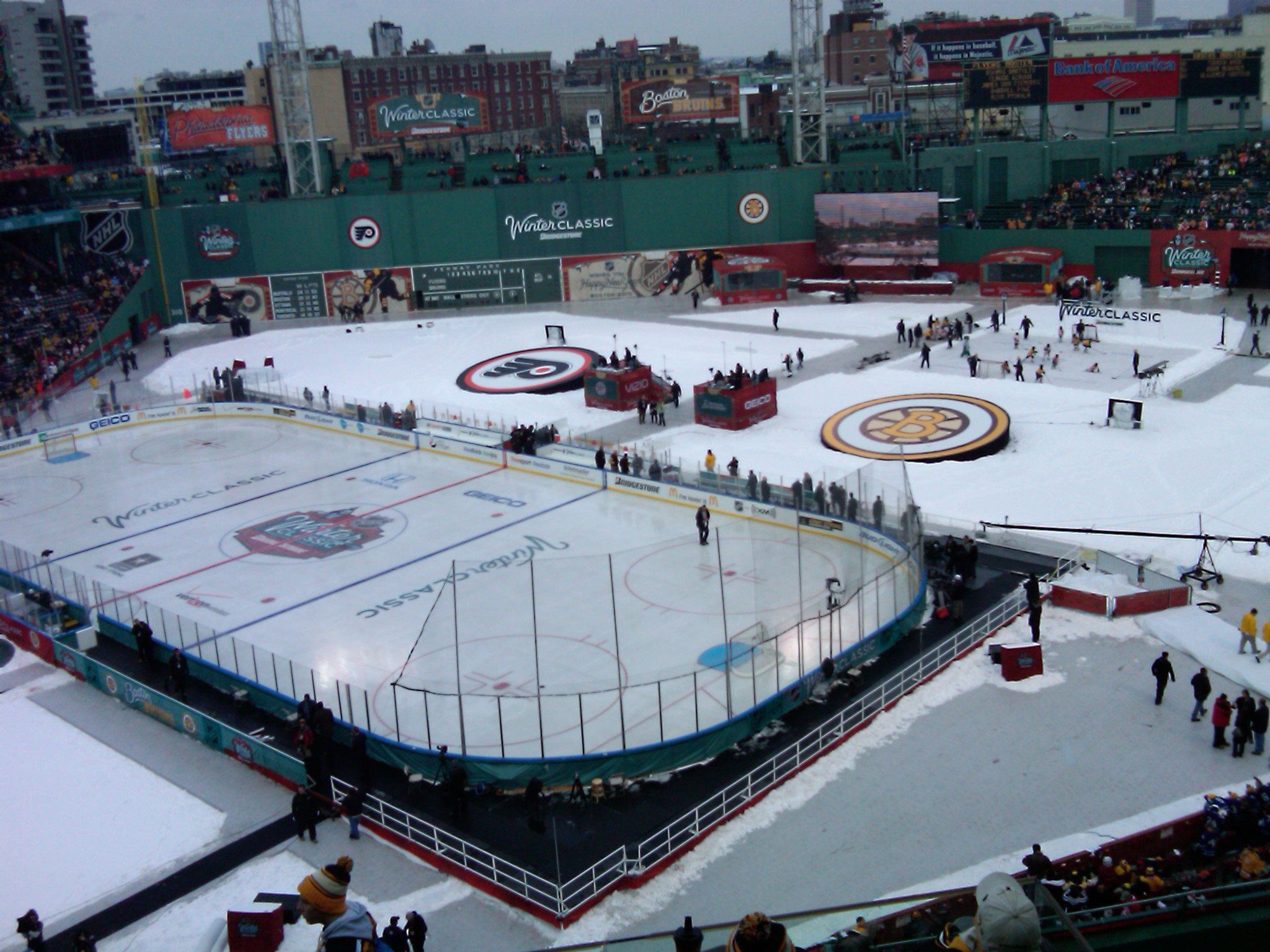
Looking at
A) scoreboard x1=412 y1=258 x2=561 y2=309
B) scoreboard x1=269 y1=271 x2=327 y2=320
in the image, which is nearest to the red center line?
scoreboard x1=412 y1=258 x2=561 y2=309

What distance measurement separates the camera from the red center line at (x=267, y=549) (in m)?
24.6

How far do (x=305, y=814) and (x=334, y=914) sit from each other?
7784mm

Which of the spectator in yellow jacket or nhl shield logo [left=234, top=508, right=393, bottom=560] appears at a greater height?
the spectator in yellow jacket

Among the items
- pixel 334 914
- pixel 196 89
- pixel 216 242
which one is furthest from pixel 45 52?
pixel 334 914

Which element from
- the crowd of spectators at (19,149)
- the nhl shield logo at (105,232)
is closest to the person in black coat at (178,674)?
the crowd of spectators at (19,149)

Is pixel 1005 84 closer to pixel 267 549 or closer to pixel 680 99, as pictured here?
pixel 680 99

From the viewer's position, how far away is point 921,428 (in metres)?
32.6

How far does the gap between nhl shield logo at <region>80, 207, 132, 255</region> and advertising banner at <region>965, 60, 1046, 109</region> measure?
41.8 metres

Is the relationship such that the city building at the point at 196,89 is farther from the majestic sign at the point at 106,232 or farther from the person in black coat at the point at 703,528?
the person in black coat at the point at 703,528

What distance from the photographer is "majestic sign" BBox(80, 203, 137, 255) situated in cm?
5688

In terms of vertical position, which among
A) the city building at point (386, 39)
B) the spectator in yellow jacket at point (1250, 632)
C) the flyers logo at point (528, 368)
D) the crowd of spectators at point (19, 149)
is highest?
the city building at point (386, 39)

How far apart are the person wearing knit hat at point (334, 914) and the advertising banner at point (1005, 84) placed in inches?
2200

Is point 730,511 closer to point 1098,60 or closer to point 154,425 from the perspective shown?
point 154,425

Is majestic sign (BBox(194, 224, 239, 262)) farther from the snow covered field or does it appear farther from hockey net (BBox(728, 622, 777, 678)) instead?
hockey net (BBox(728, 622, 777, 678))
